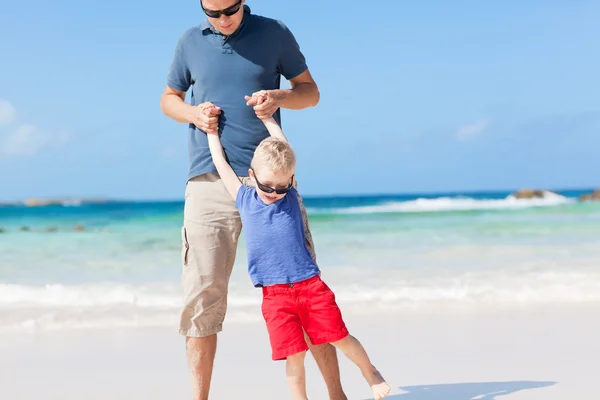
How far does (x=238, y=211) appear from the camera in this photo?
303cm

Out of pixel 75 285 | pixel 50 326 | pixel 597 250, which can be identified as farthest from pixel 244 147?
pixel 597 250

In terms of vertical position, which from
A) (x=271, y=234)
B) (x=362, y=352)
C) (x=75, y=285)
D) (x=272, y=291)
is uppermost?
(x=271, y=234)

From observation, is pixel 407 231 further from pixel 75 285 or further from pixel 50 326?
pixel 50 326

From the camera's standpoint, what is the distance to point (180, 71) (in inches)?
122

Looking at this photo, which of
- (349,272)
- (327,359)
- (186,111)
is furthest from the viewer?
(349,272)

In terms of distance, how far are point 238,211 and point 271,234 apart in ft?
0.96

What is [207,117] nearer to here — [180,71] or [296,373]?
[180,71]

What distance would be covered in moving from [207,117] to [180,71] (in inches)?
12.6

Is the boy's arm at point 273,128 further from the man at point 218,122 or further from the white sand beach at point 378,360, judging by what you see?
the white sand beach at point 378,360

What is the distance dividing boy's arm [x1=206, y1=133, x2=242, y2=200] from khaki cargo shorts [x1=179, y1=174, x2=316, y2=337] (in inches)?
4.6

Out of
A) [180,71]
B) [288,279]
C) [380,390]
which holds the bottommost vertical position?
[380,390]

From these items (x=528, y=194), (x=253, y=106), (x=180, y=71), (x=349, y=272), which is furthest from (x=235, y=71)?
(x=528, y=194)

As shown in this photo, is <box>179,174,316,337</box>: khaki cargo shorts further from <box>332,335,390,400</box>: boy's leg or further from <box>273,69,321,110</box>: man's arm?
<box>332,335,390,400</box>: boy's leg

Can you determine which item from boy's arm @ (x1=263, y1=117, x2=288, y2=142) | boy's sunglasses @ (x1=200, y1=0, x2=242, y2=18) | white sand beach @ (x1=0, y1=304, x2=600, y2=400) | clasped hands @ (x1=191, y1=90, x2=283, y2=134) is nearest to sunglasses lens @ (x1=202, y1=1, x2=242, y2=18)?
boy's sunglasses @ (x1=200, y1=0, x2=242, y2=18)
